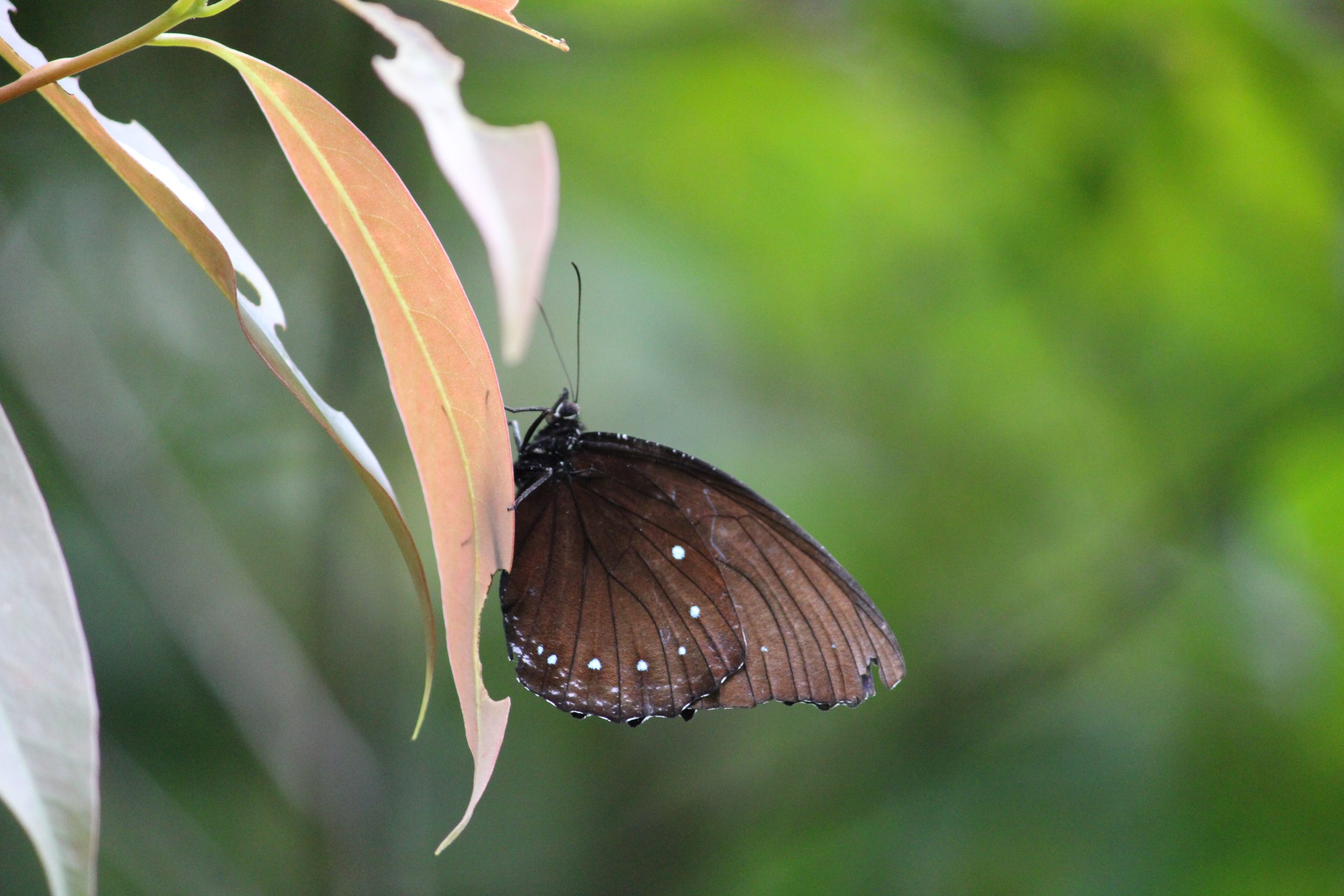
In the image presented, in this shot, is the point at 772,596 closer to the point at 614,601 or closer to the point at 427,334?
the point at 614,601

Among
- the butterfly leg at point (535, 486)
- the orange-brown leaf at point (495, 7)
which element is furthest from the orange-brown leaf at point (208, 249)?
the butterfly leg at point (535, 486)

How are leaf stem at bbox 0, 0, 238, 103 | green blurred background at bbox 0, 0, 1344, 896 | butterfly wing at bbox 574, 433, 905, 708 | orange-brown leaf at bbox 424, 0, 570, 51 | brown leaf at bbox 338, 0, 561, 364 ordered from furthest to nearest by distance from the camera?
green blurred background at bbox 0, 0, 1344, 896, butterfly wing at bbox 574, 433, 905, 708, orange-brown leaf at bbox 424, 0, 570, 51, leaf stem at bbox 0, 0, 238, 103, brown leaf at bbox 338, 0, 561, 364

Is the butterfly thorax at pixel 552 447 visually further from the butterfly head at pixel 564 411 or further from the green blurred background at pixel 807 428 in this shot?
the green blurred background at pixel 807 428

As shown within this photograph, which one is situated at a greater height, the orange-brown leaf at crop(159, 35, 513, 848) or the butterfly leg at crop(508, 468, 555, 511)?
the orange-brown leaf at crop(159, 35, 513, 848)

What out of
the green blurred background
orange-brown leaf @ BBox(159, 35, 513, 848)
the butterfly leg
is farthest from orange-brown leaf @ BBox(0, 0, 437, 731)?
the green blurred background

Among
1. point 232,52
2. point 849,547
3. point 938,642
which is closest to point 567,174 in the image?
point 849,547

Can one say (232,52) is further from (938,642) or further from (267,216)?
(938,642)

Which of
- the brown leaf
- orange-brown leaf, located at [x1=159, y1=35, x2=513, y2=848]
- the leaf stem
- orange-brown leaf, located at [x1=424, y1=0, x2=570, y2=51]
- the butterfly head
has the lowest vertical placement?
the butterfly head

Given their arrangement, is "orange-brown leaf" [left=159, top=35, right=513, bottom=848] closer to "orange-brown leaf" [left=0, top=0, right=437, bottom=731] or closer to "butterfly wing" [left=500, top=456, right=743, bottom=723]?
"orange-brown leaf" [left=0, top=0, right=437, bottom=731]
